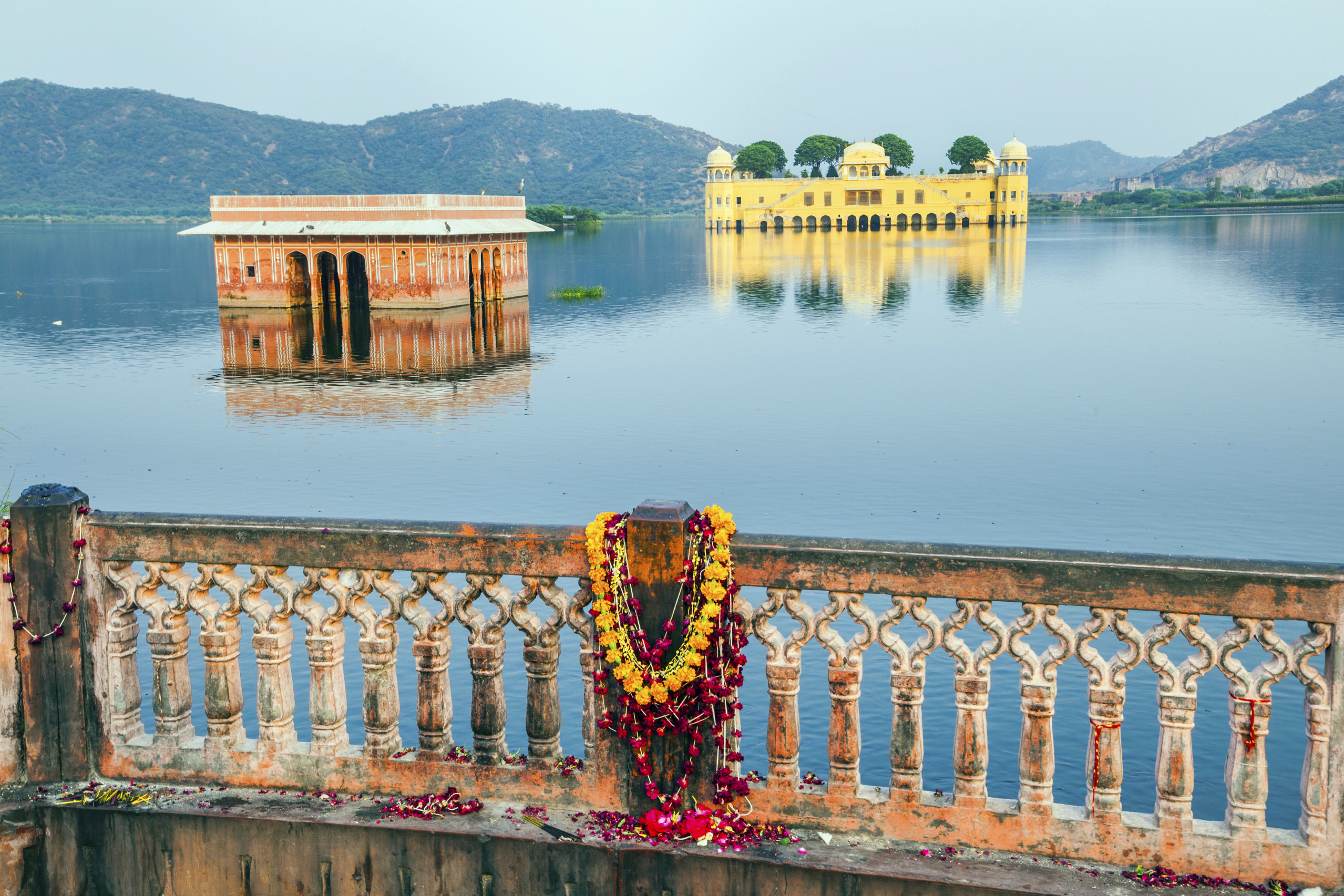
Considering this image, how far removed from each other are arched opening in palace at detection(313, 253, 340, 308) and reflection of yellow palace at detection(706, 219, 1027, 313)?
60.1ft

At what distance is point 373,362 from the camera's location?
38.3 metres

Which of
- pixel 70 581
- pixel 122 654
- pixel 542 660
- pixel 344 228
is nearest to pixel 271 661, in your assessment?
pixel 122 654

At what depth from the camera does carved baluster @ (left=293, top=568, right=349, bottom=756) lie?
4844mm

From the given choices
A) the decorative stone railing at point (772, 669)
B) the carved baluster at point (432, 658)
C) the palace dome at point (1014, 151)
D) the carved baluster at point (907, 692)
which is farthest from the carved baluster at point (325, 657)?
the palace dome at point (1014, 151)

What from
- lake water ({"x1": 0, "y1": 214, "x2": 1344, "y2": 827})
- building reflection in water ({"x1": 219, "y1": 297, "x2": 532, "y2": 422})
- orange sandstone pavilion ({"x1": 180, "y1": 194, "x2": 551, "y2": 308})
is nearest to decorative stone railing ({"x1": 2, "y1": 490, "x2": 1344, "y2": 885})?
lake water ({"x1": 0, "y1": 214, "x2": 1344, "y2": 827})

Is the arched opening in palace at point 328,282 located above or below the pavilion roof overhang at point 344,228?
below

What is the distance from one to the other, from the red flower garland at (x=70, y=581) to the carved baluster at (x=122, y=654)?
0.36 feet

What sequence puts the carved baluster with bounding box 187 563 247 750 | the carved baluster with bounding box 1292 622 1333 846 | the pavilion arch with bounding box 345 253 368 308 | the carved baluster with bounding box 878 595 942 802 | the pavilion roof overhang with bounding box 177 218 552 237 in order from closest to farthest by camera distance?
the carved baluster with bounding box 1292 622 1333 846 < the carved baluster with bounding box 878 595 942 802 < the carved baluster with bounding box 187 563 247 750 < the pavilion roof overhang with bounding box 177 218 552 237 < the pavilion arch with bounding box 345 253 368 308

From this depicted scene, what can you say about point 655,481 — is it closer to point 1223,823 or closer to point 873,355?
point 1223,823

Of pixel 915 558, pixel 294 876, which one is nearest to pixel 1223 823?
pixel 915 558

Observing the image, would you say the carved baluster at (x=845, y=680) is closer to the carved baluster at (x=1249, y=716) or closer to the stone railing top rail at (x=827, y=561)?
the stone railing top rail at (x=827, y=561)

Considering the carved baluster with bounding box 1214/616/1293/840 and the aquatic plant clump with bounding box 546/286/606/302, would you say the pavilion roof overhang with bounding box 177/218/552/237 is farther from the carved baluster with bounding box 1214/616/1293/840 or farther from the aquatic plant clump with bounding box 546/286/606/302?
the carved baluster with bounding box 1214/616/1293/840

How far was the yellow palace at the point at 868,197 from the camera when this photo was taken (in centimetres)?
14162

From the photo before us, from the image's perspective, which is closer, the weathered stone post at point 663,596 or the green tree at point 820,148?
the weathered stone post at point 663,596
